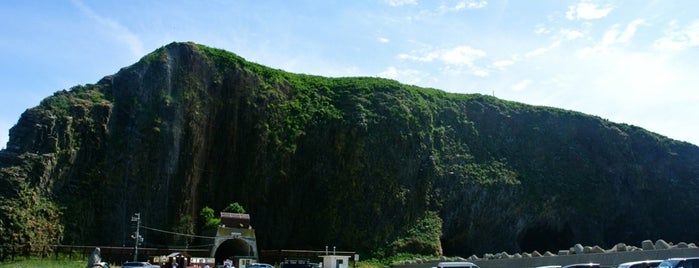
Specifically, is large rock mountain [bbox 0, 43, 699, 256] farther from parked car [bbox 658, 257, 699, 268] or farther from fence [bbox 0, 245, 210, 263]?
parked car [bbox 658, 257, 699, 268]

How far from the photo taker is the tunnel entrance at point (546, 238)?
77.6 meters

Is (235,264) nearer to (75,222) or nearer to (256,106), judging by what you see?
(75,222)

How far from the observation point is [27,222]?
56812 mm

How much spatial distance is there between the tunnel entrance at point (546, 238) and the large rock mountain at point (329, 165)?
8.5 inches

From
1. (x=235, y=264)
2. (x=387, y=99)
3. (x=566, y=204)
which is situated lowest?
(x=235, y=264)

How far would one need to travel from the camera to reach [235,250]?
6188 cm

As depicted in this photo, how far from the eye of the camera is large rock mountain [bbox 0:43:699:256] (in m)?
63.4

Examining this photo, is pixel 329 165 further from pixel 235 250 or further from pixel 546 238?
pixel 546 238

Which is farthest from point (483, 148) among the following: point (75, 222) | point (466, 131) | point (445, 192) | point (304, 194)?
point (75, 222)

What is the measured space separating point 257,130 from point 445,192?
2217 centimetres

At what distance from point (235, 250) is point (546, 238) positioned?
38.6 meters

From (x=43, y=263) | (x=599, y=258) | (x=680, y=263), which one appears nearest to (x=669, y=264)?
(x=680, y=263)

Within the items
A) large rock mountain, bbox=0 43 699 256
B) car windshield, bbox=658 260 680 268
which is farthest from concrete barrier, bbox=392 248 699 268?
large rock mountain, bbox=0 43 699 256

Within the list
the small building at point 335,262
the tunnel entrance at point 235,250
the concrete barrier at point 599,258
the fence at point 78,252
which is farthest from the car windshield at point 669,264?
the fence at point 78,252
